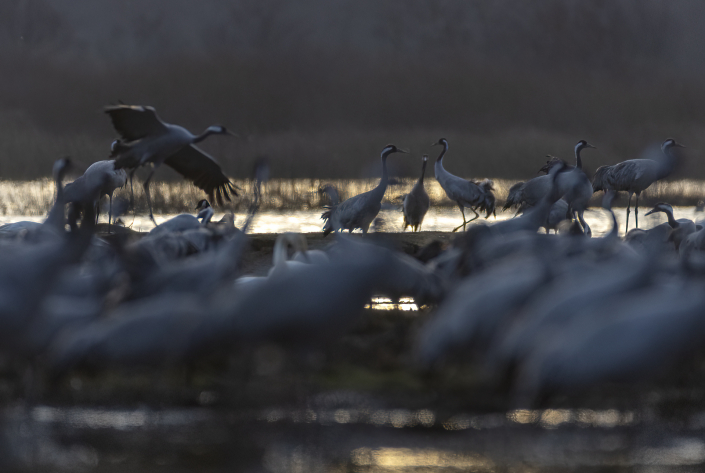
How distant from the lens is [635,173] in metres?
16.6

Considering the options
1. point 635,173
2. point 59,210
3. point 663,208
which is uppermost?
point 635,173

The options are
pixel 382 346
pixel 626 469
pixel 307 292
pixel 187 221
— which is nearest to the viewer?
pixel 626 469

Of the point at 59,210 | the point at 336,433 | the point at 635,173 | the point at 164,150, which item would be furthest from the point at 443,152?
the point at 336,433

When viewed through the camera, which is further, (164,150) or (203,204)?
(203,204)

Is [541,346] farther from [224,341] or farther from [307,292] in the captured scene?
[224,341]

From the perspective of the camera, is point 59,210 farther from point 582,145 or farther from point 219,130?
point 582,145

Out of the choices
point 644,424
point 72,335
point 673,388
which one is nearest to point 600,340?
point 644,424

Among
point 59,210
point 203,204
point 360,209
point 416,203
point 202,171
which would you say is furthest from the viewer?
point 416,203

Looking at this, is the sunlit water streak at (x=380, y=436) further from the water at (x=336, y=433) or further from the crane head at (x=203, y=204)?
the crane head at (x=203, y=204)

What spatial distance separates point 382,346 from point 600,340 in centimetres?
259

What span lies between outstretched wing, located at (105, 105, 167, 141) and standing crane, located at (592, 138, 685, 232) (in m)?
11.5

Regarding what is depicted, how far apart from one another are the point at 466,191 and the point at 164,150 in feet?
23.5

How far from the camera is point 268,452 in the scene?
12.7 ft

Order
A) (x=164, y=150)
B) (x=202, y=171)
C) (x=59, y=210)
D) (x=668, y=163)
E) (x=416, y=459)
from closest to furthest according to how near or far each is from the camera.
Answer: (x=416, y=459), (x=59, y=210), (x=164, y=150), (x=202, y=171), (x=668, y=163)
